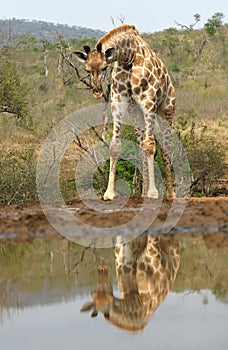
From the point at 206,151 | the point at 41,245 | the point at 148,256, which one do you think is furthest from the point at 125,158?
the point at 148,256

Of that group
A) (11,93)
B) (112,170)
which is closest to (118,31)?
(112,170)

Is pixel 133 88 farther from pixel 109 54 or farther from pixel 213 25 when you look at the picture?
pixel 213 25

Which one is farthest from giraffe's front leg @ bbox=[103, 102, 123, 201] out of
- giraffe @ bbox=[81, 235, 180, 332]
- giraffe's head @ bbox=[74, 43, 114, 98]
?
giraffe @ bbox=[81, 235, 180, 332]

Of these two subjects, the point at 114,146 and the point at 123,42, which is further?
the point at 114,146

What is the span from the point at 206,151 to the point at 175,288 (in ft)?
34.9

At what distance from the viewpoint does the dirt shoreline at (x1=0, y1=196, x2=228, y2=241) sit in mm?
8469

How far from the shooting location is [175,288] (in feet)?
18.1

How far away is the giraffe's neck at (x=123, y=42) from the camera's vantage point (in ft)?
32.3

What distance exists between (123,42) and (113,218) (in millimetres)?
2667

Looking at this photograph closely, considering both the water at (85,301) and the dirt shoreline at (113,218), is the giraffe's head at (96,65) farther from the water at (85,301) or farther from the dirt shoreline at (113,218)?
the water at (85,301)

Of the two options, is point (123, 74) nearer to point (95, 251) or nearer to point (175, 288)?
point (95, 251)

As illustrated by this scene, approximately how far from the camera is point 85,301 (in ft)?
17.2

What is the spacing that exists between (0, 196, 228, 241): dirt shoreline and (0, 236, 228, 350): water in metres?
0.96

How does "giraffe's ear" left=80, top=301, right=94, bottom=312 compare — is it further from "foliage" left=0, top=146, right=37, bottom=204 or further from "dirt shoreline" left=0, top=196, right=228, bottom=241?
"foliage" left=0, top=146, right=37, bottom=204
